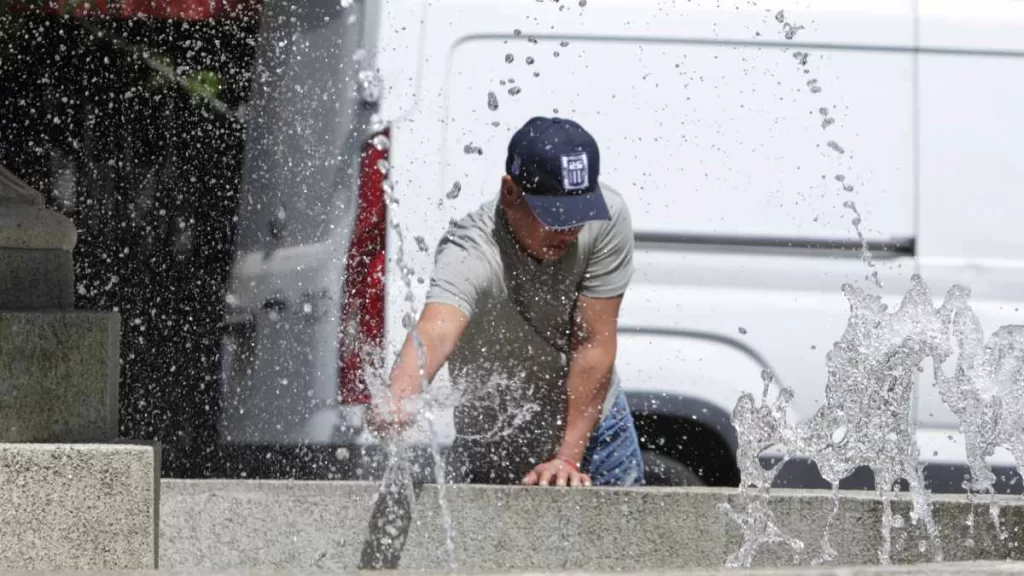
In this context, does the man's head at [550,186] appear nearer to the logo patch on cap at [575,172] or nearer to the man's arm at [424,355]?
the logo patch on cap at [575,172]

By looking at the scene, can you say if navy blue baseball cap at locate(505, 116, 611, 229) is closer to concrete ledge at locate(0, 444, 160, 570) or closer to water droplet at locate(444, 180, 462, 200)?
water droplet at locate(444, 180, 462, 200)

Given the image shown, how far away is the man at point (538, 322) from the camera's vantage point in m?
4.54

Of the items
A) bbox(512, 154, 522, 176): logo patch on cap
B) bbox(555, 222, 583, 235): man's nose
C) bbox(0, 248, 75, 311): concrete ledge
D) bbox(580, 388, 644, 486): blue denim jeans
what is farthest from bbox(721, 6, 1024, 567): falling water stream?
bbox(0, 248, 75, 311): concrete ledge

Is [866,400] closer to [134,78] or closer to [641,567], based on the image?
[641,567]

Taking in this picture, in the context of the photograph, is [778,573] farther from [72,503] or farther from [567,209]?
[567,209]

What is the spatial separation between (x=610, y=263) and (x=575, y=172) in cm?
30

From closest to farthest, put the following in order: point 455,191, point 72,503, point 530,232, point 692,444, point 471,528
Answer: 1. point 72,503
2. point 471,528
3. point 530,232
4. point 455,191
5. point 692,444

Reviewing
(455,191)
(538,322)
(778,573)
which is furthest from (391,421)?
(778,573)

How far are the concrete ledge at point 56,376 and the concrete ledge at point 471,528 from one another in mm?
470

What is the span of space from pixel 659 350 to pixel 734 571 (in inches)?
103

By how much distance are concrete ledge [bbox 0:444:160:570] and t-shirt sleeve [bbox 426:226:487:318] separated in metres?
1.21

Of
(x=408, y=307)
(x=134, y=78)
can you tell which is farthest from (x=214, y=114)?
(x=408, y=307)

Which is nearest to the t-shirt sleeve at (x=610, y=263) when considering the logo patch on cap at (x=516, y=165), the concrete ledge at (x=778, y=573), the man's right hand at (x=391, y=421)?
the logo patch on cap at (x=516, y=165)

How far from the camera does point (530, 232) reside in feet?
15.2
